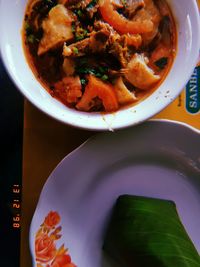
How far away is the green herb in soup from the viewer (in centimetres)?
110

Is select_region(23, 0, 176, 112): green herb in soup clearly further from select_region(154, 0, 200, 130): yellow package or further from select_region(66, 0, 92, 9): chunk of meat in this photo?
select_region(154, 0, 200, 130): yellow package

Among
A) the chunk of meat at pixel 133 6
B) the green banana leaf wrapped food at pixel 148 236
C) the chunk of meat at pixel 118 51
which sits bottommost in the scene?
the green banana leaf wrapped food at pixel 148 236

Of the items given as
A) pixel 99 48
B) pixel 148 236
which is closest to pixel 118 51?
pixel 99 48

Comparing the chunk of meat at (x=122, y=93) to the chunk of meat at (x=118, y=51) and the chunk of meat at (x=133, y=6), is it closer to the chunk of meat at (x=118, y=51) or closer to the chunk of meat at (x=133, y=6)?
the chunk of meat at (x=118, y=51)

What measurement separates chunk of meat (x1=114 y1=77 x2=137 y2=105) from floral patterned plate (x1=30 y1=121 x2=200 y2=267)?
0.11 meters

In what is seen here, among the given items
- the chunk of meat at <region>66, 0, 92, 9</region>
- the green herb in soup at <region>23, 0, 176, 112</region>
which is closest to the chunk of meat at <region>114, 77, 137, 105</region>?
the green herb in soup at <region>23, 0, 176, 112</region>

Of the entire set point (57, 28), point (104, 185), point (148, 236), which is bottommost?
point (148, 236)

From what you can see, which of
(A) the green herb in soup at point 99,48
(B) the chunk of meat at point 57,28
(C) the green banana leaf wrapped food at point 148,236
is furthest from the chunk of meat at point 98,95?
(C) the green banana leaf wrapped food at point 148,236

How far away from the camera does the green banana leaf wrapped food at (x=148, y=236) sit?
3.70 ft

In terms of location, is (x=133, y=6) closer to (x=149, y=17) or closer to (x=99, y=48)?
(x=149, y=17)

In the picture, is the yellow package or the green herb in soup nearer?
the green herb in soup

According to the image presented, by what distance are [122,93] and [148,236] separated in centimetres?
39

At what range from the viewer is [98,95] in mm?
1103

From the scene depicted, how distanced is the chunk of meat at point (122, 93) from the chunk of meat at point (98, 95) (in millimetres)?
11
